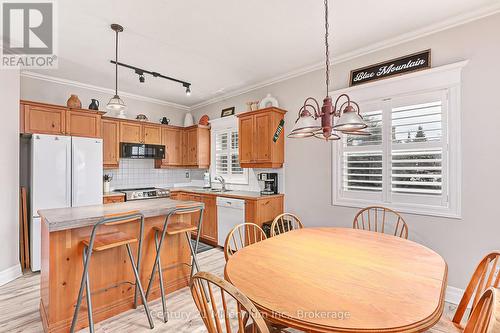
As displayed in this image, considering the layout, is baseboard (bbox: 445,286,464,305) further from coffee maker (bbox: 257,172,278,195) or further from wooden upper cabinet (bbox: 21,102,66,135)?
wooden upper cabinet (bbox: 21,102,66,135)

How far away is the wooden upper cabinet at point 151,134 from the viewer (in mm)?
4773

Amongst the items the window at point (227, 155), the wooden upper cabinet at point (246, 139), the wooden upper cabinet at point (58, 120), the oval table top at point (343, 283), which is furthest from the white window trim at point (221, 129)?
the oval table top at point (343, 283)

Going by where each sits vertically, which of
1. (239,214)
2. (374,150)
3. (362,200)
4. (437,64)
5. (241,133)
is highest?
(437,64)

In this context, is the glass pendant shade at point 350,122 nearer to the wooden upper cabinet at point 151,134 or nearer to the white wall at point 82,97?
the wooden upper cabinet at point 151,134

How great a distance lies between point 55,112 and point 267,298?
3.99m

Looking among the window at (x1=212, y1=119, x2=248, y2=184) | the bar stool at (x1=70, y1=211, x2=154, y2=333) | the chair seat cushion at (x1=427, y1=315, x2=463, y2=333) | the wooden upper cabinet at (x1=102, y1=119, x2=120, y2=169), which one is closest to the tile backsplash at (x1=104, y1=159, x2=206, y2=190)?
the wooden upper cabinet at (x1=102, y1=119, x2=120, y2=169)

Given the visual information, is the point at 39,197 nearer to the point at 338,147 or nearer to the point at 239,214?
the point at 239,214

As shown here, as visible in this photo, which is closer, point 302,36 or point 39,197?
point 302,36

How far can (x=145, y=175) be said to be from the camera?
506 cm

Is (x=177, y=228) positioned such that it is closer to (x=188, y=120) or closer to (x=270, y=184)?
(x=270, y=184)

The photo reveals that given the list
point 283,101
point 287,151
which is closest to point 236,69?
point 283,101

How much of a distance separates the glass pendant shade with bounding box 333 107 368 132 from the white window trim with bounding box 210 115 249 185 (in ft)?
10.0

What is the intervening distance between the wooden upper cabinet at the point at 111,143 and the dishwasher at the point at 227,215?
2.01 meters

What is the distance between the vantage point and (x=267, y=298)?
109cm
